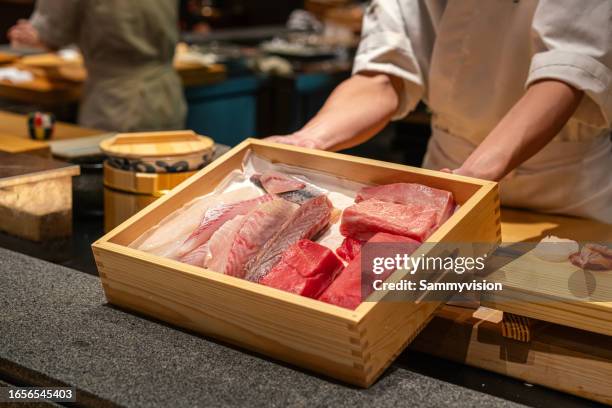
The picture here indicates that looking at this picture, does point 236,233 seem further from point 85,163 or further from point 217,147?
point 85,163

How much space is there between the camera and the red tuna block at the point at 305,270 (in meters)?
1.27

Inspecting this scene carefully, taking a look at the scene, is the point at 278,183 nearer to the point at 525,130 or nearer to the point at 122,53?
the point at 525,130

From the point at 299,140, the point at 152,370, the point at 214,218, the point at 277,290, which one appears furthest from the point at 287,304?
the point at 299,140

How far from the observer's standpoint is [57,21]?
13.0 feet

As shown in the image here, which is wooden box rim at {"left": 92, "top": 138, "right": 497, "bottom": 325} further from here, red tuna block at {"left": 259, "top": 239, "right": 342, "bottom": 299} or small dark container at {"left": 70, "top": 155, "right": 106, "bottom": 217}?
small dark container at {"left": 70, "top": 155, "right": 106, "bottom": 217}

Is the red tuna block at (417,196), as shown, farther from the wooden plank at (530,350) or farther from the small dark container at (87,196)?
the small dark container at (87,196)

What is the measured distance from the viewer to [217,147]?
2.17 metres

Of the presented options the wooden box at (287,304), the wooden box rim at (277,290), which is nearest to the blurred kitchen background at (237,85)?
the wooden box rim at (277,290)

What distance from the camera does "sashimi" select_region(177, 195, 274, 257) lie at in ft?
4.74

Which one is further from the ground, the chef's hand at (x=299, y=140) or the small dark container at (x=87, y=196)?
the chef's hand at (x=299, y=140)

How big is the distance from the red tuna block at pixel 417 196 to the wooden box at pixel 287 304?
0.03 m

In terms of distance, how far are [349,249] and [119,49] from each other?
120 inches

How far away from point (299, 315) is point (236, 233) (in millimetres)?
315

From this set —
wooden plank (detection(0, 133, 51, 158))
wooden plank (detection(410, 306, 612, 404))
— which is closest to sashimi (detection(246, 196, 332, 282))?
wooden plank (detection(410, 306, 612, 404))
